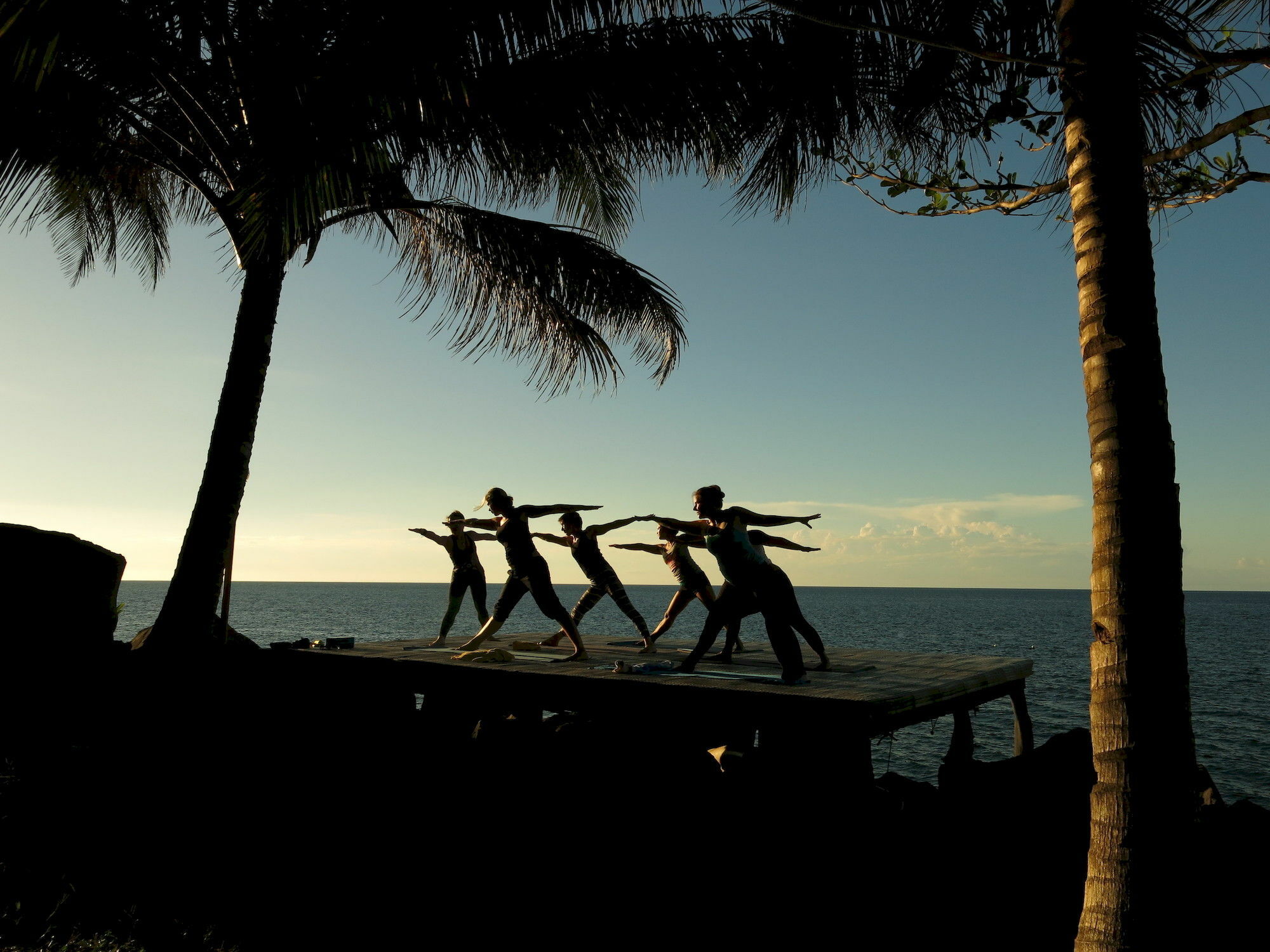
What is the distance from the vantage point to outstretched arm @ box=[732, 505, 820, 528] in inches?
352

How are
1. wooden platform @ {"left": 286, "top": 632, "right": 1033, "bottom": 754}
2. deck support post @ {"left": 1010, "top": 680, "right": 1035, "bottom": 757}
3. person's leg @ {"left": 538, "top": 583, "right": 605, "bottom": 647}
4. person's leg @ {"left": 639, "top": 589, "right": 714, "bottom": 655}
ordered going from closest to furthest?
wooden platform @ {"left": 286, "top": 632, "right": 1033, "bottom": 754}
deck support post @ {"left": 1010, "top": 680, "right": 1035, "bottom": 757}
person's leg @ {"left": 639, "top": 589, "right": 714, "bottom": 655}
person's leg @ {"left": 538, "top": 583, "right": 605, "bottom": 647}

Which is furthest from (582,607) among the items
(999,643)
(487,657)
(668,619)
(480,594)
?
(999,643)

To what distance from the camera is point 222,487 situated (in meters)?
11.3

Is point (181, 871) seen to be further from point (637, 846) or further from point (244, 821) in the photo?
point (637, 846)

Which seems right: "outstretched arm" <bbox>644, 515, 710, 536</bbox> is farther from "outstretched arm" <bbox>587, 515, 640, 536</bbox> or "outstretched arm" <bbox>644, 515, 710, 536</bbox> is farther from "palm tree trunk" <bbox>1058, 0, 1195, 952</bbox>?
"palm tree trunk" <bbox>1058, 0, 1195, 952</bbox>

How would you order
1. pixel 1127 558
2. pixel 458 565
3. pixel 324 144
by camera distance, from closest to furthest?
pixel 1127 558, pixel 324 144, pixel 458 565

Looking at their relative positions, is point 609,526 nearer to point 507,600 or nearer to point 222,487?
point 507,600

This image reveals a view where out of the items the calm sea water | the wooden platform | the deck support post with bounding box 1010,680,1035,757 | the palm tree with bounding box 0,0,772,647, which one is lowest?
the calm sea water

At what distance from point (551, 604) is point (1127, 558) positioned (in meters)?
7.94

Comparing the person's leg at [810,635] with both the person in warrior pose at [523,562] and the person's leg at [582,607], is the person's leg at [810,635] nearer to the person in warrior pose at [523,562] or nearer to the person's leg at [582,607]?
the person in warrior pose at [523,562]

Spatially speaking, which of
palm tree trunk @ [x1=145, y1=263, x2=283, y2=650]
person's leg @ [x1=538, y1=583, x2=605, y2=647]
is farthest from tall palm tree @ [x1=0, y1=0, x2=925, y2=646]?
person's leg @ [x1=538, y1=583, x2=605, y2=647]

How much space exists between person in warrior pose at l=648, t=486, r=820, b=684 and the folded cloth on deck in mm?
2795

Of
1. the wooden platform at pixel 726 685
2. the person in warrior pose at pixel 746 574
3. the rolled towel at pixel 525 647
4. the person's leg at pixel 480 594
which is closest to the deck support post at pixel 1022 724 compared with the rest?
the wooden platform at pixel 726 685

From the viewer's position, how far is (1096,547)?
4285 millimetres
